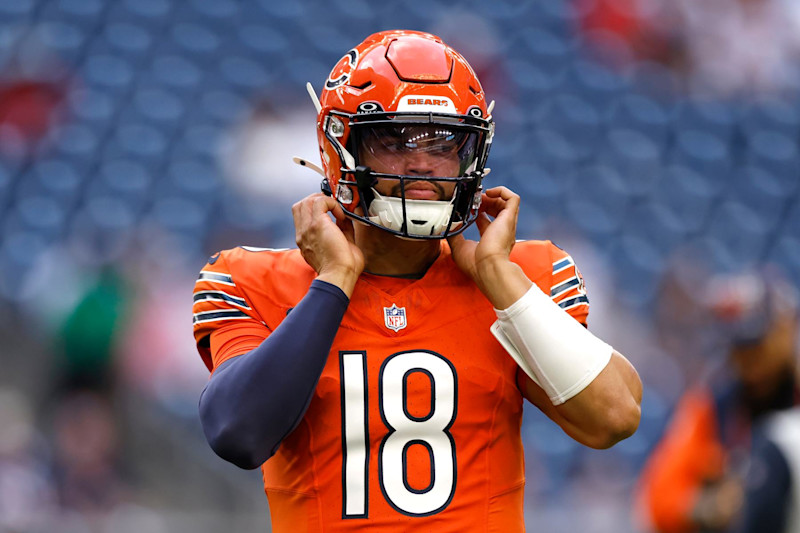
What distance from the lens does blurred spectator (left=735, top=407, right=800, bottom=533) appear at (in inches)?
84.0

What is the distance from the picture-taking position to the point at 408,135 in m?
1.74

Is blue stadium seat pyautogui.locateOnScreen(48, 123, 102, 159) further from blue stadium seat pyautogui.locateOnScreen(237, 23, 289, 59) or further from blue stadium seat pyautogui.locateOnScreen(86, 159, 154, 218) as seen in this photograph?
blue stadium seat pyautogui.locateOnScreen(237, 23, 289, 59)

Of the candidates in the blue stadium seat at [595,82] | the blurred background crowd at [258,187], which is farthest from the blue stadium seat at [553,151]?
the blue stadium seat at [595,82]

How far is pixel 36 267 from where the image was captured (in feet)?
15.9

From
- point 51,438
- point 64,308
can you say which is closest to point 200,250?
point 64,308

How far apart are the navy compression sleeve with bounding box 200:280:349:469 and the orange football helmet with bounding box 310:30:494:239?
23cm

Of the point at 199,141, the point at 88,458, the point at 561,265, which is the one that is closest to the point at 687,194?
the point at 199,141

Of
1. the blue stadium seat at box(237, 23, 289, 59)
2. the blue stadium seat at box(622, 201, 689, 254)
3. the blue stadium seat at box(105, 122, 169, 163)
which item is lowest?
the blue stadium seat at box(622, 201, 689, 254)

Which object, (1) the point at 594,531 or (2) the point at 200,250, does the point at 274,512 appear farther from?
(2) the point at 200,250

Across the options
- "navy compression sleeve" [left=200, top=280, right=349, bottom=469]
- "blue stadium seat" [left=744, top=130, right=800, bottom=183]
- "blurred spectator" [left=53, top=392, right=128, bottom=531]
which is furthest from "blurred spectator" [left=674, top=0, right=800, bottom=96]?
"navy compression sleeve" [left=200, top=280, right=349, bottom=469]

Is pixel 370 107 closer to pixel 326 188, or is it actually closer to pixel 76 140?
pixel 326 188

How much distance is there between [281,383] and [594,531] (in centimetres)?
290

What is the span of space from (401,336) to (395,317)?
0.13 ft

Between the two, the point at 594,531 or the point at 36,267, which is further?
the point at 36,267
